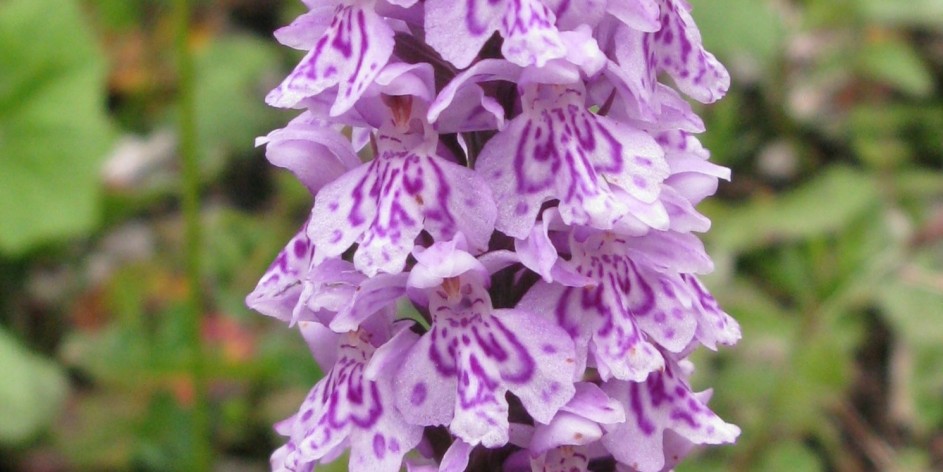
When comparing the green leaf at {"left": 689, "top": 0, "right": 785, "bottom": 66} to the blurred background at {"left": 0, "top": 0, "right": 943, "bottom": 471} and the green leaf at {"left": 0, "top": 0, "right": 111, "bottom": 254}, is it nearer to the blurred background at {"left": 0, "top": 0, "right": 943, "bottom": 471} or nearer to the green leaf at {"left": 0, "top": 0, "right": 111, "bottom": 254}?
the blurred background at {"left": 0, "top": 0, "right": 943, "bottom": 471}

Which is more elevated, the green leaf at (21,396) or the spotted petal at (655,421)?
the spotted petal at (655,421)

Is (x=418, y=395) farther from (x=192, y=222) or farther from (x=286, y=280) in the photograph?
(x=192, y=222)

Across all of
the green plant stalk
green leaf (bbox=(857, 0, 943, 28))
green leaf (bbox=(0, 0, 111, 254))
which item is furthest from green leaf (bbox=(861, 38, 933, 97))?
green leaf (bbox=(0, 0, 111, 254))

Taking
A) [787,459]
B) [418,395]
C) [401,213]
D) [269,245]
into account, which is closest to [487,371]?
[418,395]

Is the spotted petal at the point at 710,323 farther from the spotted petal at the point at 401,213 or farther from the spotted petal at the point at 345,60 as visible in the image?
the spotted petal at the point at 345,60

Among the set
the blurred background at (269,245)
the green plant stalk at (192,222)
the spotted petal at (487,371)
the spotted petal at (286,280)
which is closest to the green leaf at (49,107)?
the blurred background at (269,245)

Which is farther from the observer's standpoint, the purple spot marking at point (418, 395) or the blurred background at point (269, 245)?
the blurred background at point (269, 245)

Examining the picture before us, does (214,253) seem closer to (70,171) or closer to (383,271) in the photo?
(70,171)

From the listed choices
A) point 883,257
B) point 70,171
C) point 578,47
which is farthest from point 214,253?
point 578,47
